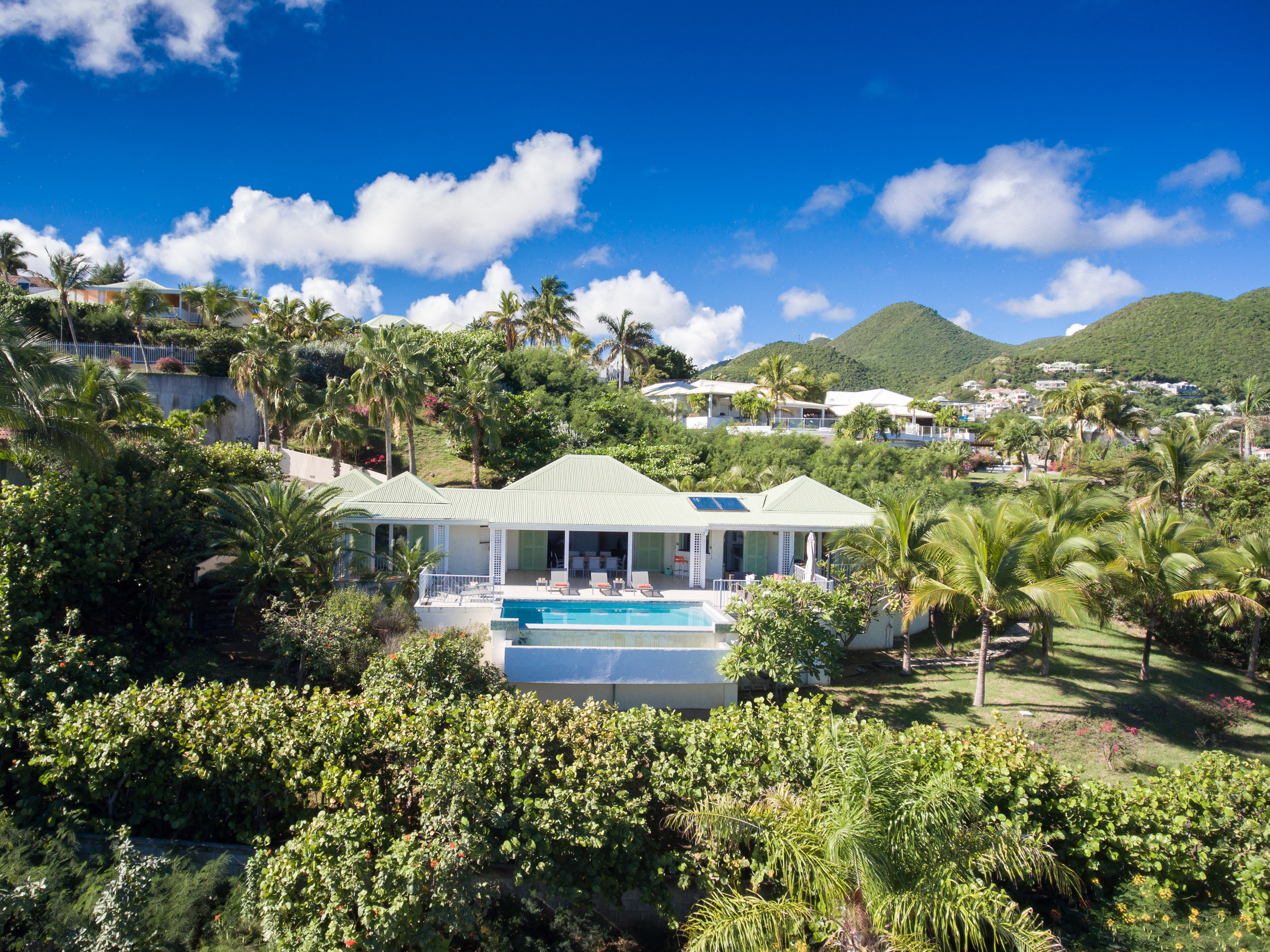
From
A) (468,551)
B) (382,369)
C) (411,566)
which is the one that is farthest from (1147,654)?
(382,369)

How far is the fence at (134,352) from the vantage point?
3497 centimetres

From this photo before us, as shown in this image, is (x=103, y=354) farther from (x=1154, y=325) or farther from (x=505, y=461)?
(x=1154, y=325)

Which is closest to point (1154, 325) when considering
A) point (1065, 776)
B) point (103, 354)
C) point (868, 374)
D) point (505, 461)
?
point (868, 374)

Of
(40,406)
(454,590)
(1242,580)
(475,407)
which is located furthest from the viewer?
(475,407)

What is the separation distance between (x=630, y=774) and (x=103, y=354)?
4090 cm

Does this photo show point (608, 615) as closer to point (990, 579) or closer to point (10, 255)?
point (990, 579)

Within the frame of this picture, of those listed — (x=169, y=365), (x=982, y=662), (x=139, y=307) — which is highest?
(x=139, y=307)

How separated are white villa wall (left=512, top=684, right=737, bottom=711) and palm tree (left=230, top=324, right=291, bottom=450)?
22404 mm

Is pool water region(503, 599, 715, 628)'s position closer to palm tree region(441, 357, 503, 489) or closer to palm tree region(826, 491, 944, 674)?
palm tree region(826, 491, 944, 674)

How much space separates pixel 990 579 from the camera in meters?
14.1

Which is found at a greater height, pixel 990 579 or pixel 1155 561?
pixel 1155 561

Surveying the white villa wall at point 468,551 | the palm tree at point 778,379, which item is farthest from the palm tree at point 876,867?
the palm tree at point 778,379

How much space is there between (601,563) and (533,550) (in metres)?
2.37

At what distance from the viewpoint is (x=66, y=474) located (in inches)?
516
